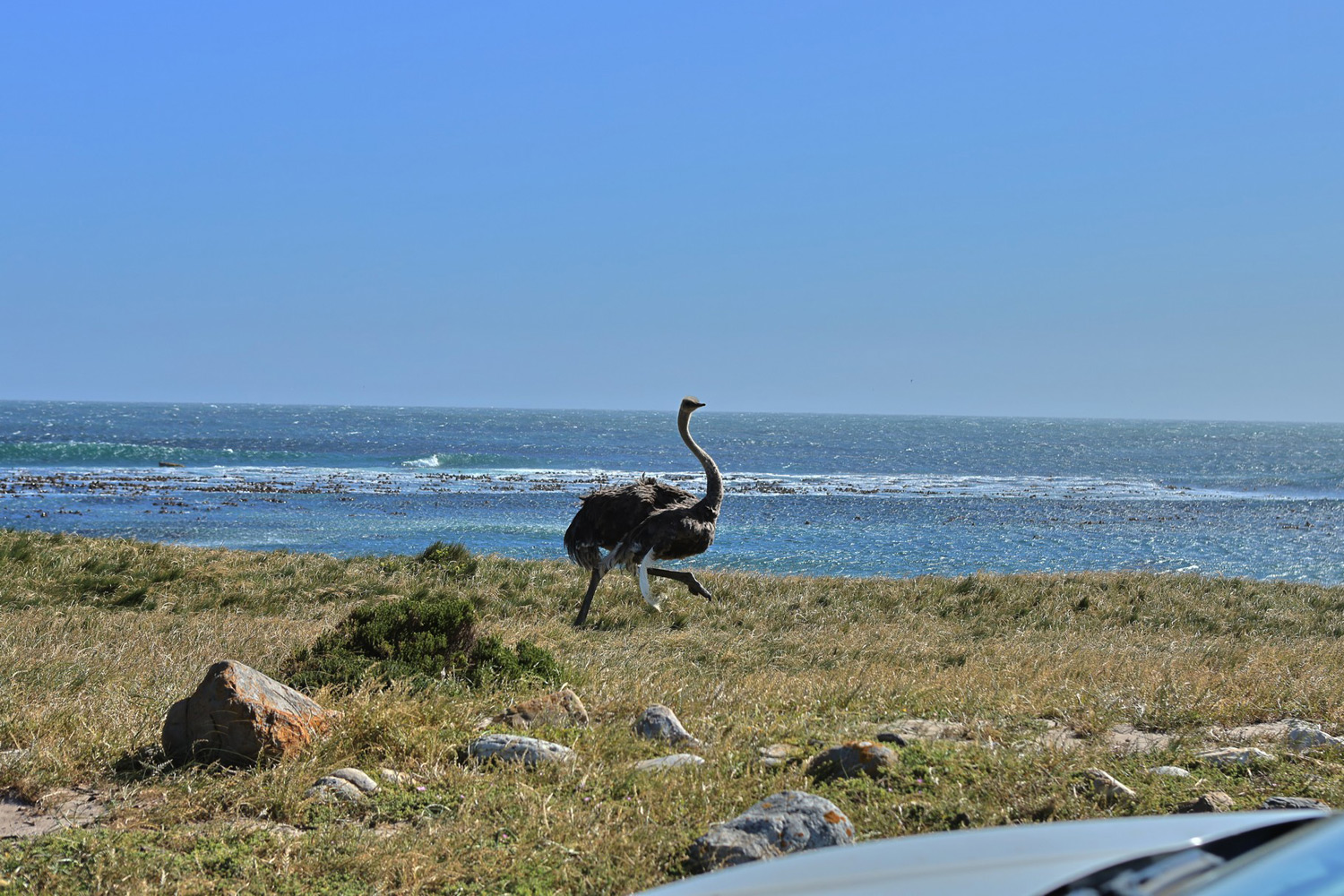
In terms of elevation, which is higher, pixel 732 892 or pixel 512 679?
pixel 732 892

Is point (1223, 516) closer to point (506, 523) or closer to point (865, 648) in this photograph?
point (506, 523)

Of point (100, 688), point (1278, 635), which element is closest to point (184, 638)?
point (100, 688)

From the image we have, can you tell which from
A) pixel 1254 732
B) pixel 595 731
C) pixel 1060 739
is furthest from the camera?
pixel 1254 732

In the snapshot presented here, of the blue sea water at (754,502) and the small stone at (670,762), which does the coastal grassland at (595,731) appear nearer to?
the small stone at (670,762)

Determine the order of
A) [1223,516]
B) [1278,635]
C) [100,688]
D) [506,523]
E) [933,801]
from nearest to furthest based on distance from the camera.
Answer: [933,801]
[100,688]
[1278,635]
[506,523]
[1223,516]

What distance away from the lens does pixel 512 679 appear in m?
7.89

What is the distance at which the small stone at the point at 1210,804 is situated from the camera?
4.79 meters

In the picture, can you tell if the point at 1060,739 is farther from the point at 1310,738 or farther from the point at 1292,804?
the point at 1292,804

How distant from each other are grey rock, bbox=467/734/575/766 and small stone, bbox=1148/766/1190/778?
3.15 m

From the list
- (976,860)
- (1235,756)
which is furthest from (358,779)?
(1235,756)

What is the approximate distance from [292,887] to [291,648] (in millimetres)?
5486

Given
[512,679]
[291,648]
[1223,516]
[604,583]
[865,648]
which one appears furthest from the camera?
[1223,516]

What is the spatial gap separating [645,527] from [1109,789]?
7.87 metres

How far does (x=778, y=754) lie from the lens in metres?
5.82
